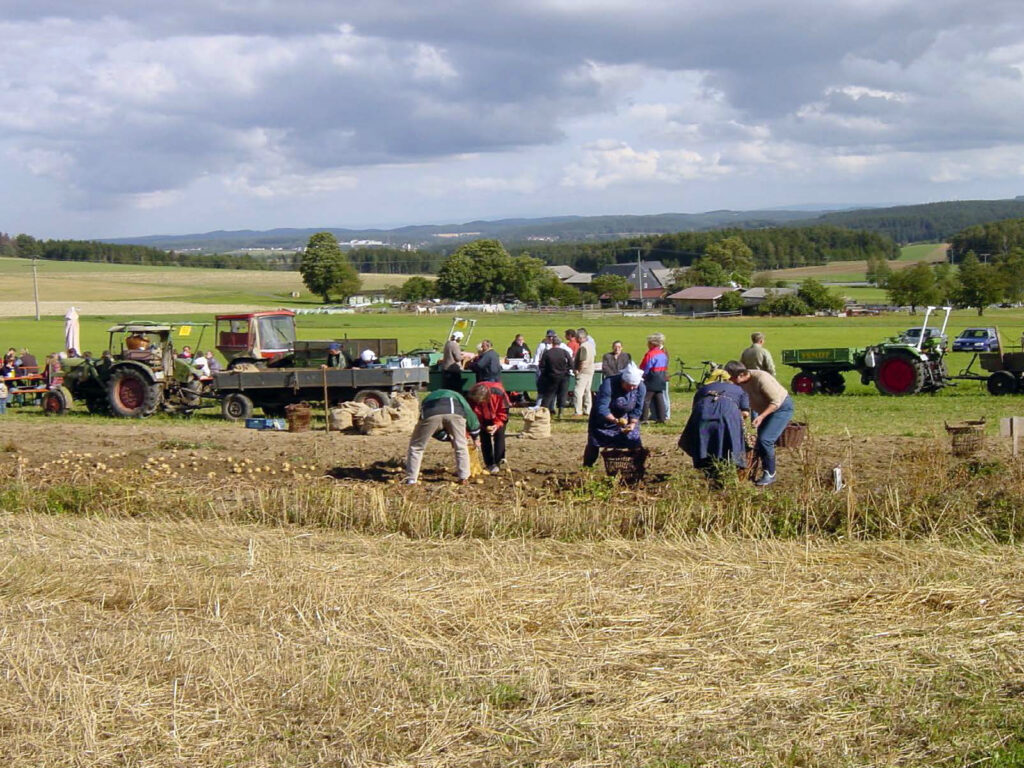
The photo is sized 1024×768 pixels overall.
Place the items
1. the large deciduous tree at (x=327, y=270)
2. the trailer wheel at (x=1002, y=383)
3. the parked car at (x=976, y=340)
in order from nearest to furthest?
1. the trailer wheel at (x=1002, y=383)
2. the parked car at (x=976, y=340)
3. the large deciduous tree at (x=327, y=270)

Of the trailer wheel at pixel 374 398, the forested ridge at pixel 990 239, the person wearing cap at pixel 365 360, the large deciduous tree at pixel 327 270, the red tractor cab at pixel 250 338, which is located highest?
the forested ridge at pixel 990 239

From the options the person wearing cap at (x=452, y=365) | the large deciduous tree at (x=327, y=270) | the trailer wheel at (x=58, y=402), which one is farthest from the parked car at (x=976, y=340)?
the large deciduous tree at (x=327, y=270)

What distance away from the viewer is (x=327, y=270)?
3964 inches

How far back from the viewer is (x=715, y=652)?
5.89 metres

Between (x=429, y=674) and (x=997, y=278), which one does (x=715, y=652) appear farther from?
(x=997, y=278)

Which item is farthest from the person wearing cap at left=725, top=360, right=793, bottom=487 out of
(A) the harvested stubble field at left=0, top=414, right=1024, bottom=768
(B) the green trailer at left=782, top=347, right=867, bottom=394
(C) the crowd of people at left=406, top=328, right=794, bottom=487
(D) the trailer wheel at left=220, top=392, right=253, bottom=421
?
(B) the green trailer at left=782, top=347, right=867, bottom=394

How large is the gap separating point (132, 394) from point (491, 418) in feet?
32.3

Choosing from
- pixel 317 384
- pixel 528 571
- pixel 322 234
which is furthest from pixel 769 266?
pixel 528 571

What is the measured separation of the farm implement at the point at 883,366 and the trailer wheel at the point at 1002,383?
3.65 feet

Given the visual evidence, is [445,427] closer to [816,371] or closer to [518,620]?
[518,620]

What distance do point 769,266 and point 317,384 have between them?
143m

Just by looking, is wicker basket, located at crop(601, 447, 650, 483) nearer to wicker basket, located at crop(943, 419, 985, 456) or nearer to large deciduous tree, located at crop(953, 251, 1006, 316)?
wicker basket, located at crop(943, 419, 985, 456)

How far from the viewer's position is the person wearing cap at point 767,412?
10156 mm

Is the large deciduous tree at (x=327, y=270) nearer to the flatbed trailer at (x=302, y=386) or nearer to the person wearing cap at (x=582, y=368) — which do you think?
the flatbed trailer at (x=302, y=386)
